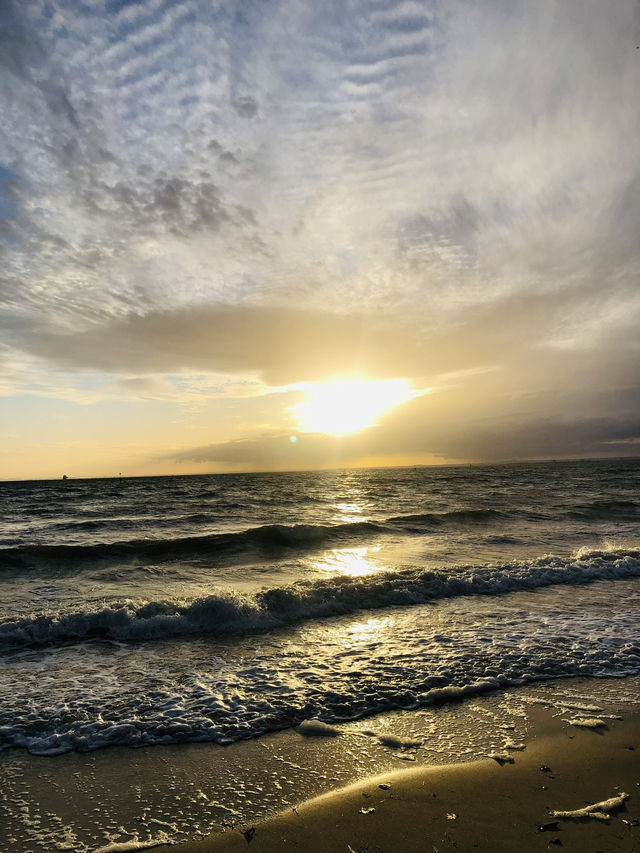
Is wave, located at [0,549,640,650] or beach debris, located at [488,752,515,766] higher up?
beach debris, located at [488,752,515,766]

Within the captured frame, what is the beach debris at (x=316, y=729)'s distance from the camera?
224 inches

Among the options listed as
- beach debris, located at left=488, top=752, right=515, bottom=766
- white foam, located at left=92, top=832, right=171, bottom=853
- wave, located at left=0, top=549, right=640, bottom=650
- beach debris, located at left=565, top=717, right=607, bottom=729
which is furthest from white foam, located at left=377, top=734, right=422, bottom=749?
wave, located at left=0, top=549, right=640, bottom=650

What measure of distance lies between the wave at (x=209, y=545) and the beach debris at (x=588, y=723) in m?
14.9

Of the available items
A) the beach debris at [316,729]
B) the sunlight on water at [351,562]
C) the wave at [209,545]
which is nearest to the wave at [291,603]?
the sunlight on water at [351,562]

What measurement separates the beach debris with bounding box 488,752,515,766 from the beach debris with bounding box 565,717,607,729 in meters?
1.31

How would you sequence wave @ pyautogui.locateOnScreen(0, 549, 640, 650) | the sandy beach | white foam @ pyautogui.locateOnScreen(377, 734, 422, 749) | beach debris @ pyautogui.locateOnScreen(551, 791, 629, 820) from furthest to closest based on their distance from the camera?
wave @ pyautogui.locateOnScreen(0, 549, 640, 650) → white foam @ pyautogui.locateOnScreen(377, 734, 422, 749) → beach debris @ pyautogui.locateOnScreen(551, 791, 629, 820) → the sandy beach

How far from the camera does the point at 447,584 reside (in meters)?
13.4

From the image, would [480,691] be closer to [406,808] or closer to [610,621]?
[406,808]

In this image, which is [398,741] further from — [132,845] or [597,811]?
[132,845]

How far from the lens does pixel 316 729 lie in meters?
5.79

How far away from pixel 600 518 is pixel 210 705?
98.3ft

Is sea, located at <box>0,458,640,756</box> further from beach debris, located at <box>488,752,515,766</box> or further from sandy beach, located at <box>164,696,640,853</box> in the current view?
sandy beach, located at <box>164,696,640,853</box>

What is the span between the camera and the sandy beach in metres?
3.84

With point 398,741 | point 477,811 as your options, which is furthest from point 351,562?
point 477,811
